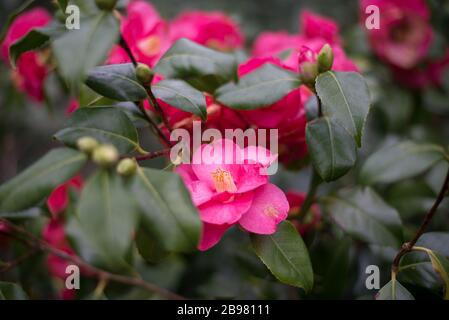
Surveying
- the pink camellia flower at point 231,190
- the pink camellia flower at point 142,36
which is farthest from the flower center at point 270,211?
the pink camellia flower at point 142,36

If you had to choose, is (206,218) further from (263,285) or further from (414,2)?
(414,2)

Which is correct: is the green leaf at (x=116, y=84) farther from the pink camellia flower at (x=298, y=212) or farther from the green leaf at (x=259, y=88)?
the pink camellia flower at (x=298, y=212)

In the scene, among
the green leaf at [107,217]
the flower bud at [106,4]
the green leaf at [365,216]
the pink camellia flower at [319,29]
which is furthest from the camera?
the pink camellia flower at [319,29]

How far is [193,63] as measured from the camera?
0.72 m

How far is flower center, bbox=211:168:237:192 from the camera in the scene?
67 cm

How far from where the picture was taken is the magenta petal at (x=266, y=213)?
66 cm

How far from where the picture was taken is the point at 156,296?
0.92 m

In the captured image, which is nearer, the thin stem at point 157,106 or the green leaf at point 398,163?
the thin stem at point 157,106

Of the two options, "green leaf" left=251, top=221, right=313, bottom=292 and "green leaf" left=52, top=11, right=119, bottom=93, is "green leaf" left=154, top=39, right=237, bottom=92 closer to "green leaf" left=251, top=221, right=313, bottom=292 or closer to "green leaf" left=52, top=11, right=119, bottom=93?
"green leaf" left=52, top=11, right=119, bottom=93

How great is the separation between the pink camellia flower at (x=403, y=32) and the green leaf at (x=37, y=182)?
91cm

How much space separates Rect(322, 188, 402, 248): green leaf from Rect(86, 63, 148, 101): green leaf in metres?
0.41

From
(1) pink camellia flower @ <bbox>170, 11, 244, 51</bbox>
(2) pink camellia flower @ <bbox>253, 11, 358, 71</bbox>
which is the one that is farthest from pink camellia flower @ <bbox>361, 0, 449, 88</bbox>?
(1) pink camellia flower @ <bbox>170, 11, 244, 51</bbox>

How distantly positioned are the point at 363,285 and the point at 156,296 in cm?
41
